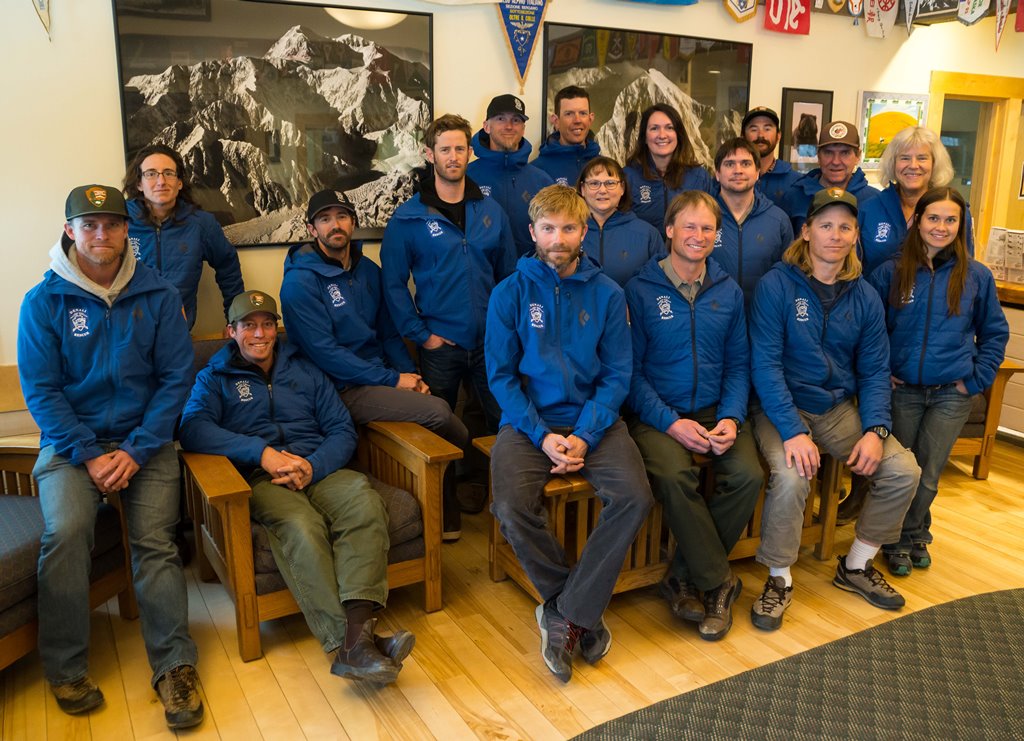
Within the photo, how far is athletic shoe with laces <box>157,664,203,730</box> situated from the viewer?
2.14 m

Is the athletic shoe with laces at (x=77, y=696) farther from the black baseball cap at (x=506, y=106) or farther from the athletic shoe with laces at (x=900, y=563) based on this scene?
the athletic shoe with laces at (x=900, y=563)

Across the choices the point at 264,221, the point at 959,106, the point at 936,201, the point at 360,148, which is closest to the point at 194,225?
the point at 264,221

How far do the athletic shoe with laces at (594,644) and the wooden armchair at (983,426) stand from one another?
239cm

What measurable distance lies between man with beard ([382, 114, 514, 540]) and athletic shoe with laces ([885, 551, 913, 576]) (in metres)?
1.69

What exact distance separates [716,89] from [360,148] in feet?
6.75

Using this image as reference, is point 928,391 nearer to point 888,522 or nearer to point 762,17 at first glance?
point 888,522

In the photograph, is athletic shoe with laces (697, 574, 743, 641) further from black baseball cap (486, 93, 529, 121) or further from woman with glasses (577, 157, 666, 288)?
black baseball cap (486, 93, 529, 121)

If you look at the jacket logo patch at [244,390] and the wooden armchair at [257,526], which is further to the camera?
the jacket logo patch at [244,390]

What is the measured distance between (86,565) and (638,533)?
167 centimetres

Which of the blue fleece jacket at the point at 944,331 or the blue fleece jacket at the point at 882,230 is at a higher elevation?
the blue fleece jacket at the point at 882,230

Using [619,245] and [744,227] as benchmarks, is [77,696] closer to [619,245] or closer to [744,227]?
[619,245]

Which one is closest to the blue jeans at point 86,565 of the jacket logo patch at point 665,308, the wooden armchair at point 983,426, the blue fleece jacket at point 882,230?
the jacket logo patch at point 665,308

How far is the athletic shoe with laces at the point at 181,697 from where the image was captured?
2.14m

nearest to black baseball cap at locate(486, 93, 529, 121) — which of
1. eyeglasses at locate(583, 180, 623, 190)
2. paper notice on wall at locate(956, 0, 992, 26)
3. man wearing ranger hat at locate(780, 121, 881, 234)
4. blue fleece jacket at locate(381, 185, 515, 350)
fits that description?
blue fleece jacket at locate(381, 185, 515, 350)
